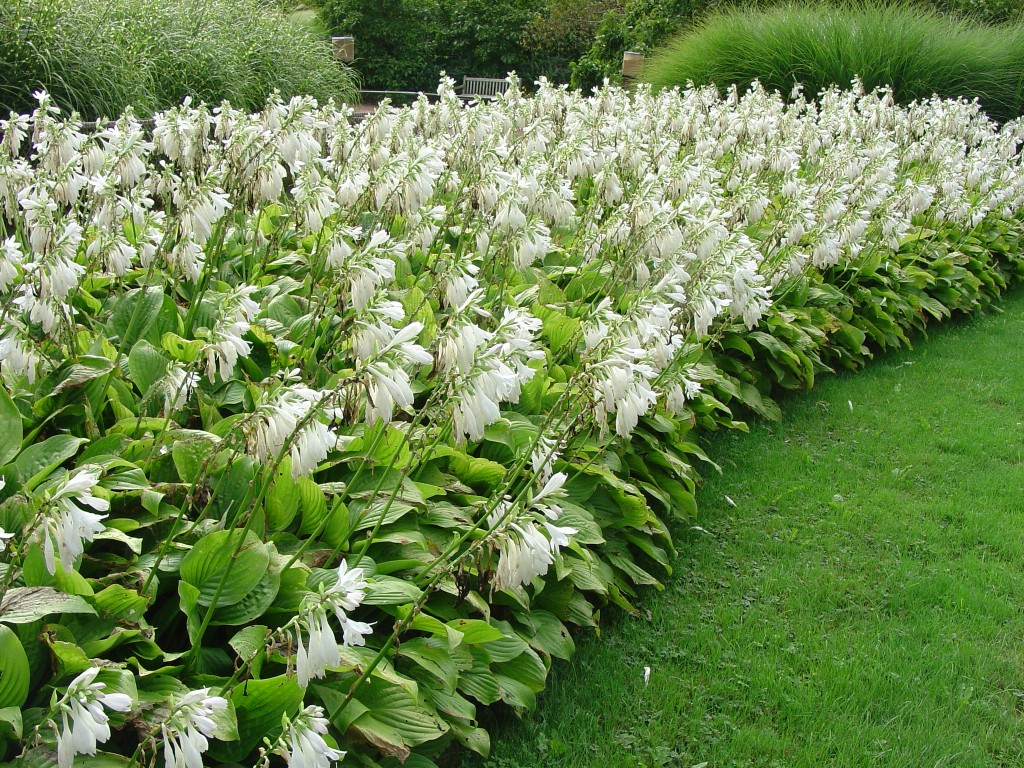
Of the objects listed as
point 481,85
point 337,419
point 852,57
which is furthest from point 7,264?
point 481,85

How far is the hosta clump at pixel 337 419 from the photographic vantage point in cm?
242

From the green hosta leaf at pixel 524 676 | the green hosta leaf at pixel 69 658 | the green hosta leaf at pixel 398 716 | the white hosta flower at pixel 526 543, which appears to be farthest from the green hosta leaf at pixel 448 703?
the green hosta leaf at pixel 69 658

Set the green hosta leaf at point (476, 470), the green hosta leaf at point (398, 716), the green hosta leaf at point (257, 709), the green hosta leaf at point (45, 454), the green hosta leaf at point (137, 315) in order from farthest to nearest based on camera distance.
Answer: the green hosta leaf at point (137, 315), the green hosta leaf at point (476, 470), the green hosta leaf at point (45, 454), the green hosta leaf at point (398, 716), the green hosta leaf at point (257, 709)

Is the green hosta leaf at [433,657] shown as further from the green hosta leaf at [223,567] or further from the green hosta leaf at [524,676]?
the green hosta leaf at [223,567]

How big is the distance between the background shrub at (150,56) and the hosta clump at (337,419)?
4.13 m

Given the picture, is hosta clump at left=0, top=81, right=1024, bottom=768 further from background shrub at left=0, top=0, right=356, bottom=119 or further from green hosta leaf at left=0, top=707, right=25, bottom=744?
background shrub at left=0, top=0, right=356, bottom=119

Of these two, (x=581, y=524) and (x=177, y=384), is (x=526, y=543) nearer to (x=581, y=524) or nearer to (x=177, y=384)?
(x=177, y=384)

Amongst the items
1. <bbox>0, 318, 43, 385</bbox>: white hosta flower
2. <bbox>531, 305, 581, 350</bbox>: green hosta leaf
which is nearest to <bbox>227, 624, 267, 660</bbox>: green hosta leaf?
<bbox>0, 318, 43, 385</bbox>: white hosta flower

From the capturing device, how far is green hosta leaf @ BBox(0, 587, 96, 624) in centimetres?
238

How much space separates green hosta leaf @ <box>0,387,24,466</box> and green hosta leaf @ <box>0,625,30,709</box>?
34.6 inches

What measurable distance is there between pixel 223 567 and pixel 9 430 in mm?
862

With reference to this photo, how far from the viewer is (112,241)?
379 centimetres

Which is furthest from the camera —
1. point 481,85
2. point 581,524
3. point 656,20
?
point 481,85

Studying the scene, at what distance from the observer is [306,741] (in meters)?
1.93
